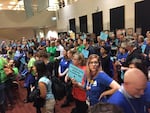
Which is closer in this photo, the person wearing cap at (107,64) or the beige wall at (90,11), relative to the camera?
the person wearing cap at (107,64)

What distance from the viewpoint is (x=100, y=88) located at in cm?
271

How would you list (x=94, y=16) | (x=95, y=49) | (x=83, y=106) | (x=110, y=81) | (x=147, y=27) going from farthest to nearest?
(x=94, y=16), (x=147, y=27), (x=95, y=49), (x=83, y=106), (x=110, y=81)

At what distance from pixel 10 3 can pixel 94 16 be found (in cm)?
988

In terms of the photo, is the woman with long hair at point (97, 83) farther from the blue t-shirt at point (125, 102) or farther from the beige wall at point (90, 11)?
the beige wall at point (90, 11)

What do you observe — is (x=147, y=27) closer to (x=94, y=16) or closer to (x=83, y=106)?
(x=94, y=16)

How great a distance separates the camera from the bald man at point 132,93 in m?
1.54

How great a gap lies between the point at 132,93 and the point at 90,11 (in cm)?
1315

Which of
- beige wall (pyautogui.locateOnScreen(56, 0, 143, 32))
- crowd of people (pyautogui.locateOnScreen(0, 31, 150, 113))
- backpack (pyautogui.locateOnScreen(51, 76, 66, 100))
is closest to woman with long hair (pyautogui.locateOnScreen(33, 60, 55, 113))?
crowd of people (pyautogui.locateOnScreen(0, 31, 150, 113))

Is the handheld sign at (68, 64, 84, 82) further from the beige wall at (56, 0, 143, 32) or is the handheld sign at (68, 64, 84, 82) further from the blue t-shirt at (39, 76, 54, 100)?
the beige wall at (56, 0, 143, 32)

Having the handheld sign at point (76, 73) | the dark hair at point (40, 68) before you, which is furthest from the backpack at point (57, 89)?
the dark hair at point (40, 68)

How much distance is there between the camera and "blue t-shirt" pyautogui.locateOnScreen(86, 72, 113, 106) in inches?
100

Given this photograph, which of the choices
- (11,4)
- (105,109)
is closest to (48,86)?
(105,109)

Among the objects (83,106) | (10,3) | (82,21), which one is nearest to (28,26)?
(10,3)

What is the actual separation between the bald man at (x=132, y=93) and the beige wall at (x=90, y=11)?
9.20 m
